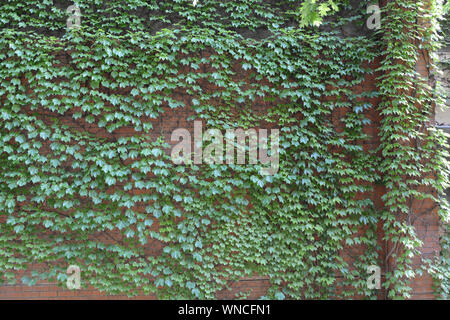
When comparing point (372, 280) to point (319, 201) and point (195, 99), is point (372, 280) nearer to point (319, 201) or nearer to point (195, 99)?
point (319, 201)

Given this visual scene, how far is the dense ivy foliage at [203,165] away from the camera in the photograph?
3.77 metres

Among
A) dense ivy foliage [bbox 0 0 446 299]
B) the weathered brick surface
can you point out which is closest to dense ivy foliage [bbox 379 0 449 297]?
dense ivy foliage [bbox 0 0 446 299]

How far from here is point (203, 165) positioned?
13.1 feet

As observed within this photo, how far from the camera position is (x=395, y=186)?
3926 millimetres

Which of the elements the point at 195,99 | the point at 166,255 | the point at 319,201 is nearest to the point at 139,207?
the point at 166,255

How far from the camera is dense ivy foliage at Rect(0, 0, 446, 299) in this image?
3768 mm

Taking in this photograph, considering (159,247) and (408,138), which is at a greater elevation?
(408,138)

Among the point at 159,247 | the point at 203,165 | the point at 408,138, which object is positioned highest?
the point at 408,138

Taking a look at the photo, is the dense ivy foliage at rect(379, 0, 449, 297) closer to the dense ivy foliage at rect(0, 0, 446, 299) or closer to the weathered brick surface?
the dense ivy foliage at rect(0, 0, 446, 299)

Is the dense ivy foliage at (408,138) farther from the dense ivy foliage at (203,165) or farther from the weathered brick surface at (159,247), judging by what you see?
the weathered brick surface at (159,247)

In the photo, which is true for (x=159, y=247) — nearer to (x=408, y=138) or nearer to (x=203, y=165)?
(x=203, y=165)

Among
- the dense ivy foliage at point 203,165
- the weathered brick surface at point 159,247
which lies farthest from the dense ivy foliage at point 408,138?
the weathered brick surface at point 159,247

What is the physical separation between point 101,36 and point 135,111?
1.11m

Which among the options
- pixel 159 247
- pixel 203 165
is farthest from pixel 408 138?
pixel 159 247
